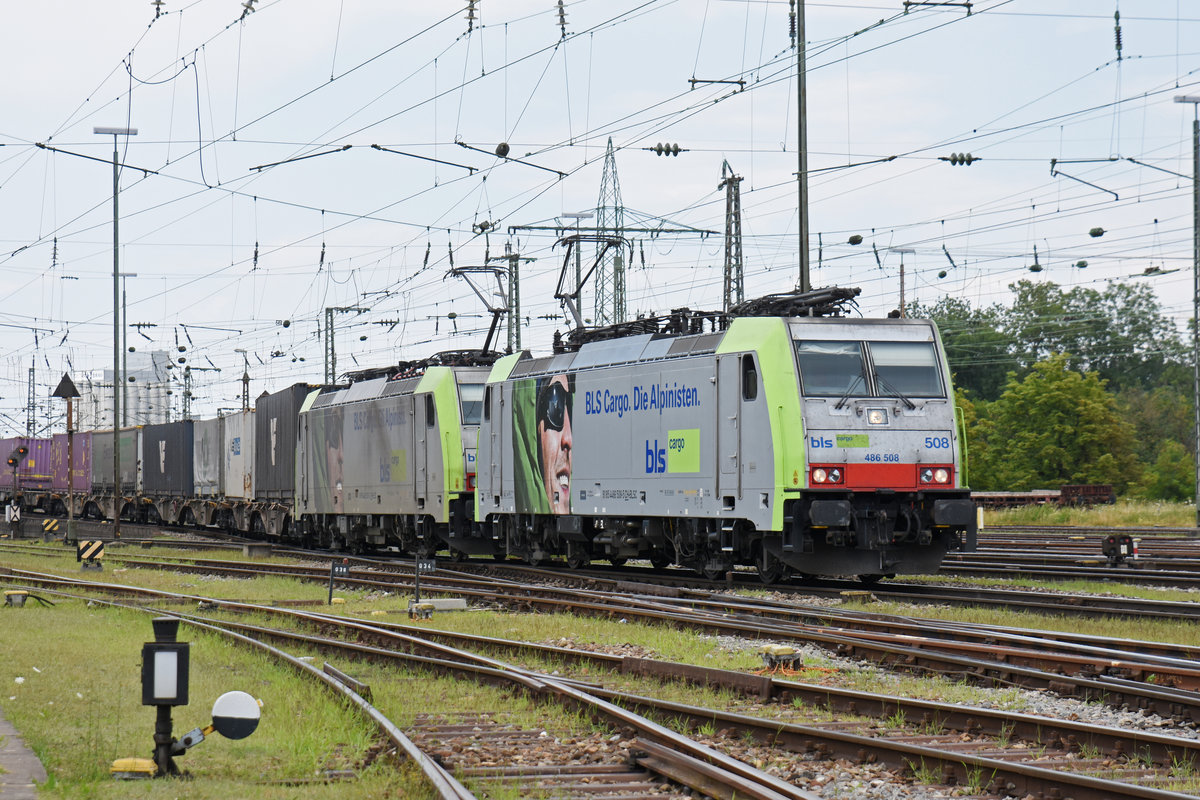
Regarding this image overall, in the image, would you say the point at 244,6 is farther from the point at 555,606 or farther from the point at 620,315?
the point at 620,315

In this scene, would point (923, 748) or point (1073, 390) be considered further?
point (1073, 390)

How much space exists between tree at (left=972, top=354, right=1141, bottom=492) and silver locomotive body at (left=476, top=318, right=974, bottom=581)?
50.1 metres

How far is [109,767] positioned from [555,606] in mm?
9898

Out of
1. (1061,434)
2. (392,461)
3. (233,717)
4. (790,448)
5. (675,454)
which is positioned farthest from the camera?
(1061,434)

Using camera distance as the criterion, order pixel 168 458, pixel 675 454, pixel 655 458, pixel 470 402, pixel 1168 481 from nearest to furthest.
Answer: pixel 675 454 → pixel 655 458 → pixel 470 402 → pixel 168 458 → pixel 1168 481

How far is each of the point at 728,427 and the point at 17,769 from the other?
12.2 metres

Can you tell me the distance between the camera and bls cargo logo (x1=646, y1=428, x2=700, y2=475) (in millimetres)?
19031

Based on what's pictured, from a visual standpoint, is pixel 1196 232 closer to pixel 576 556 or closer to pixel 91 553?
pixel 576 556

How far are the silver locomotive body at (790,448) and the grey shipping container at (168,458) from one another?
29170 mm

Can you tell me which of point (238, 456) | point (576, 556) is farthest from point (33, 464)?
point (576, 556)

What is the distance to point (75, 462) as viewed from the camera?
55.7m

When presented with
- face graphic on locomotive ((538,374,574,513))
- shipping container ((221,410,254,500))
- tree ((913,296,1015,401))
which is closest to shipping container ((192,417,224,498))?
shipping container ((221,410,254,500))

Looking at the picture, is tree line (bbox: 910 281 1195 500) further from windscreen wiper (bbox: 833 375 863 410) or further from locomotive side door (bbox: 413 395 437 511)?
windscreen wiper (bbox: 833 375 863 410)

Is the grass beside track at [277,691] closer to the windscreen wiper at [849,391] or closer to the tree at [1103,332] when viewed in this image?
the windscreen wiper at [849,391]
